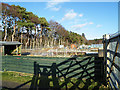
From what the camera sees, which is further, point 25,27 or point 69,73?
point 25,27

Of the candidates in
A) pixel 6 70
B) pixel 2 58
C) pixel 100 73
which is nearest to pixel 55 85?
pixel 100 73

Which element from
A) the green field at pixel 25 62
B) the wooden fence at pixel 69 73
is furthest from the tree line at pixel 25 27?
the wooden fence at pixel 69 73

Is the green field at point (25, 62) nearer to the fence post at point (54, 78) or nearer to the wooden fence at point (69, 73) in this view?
the wooden fence at point (69, 73)

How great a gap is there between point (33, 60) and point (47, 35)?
4833cm

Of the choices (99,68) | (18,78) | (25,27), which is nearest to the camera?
(99,68)

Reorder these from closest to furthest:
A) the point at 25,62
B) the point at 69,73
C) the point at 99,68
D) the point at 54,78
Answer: the point at 99,68
the point at 54,78
the point at 69,73
the point at 25,62

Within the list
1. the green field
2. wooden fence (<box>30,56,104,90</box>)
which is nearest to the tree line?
the green field

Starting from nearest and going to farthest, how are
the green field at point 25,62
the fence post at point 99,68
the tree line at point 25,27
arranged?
the fence post at point 99,68, the green field at point 25,62, the tree line at point 25,27

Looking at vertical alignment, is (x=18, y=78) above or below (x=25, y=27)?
below

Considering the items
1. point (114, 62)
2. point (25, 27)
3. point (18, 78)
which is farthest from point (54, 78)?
point (25, 27)

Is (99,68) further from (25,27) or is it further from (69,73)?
(25,27)

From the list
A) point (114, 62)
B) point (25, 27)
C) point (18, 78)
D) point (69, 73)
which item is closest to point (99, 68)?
point (69, 73)

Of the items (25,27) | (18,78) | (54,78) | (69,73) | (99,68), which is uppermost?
(25,27)

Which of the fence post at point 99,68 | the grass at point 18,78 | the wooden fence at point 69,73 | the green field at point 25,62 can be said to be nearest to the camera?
the wooden fence at point 69,73
